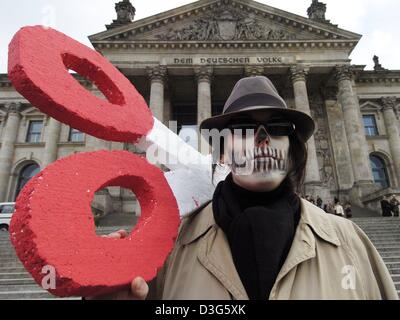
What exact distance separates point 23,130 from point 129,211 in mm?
15539

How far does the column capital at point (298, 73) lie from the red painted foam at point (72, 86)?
22.2 meters

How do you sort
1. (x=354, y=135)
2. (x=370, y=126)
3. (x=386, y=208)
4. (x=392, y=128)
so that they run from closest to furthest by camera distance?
(x=386, y=208) → (x=354, y=135) → (x=392, y=128) → (x=370, y=126)

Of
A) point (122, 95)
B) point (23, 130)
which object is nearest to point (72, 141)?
point (23, 130)

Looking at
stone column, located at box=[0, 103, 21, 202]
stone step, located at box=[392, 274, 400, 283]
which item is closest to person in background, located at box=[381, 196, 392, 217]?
stone step, located at box=[392, 274, 400, 283]

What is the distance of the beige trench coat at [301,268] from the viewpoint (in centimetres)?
141

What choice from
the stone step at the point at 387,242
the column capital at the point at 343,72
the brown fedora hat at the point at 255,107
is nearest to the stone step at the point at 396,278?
the stone step at the point at 387,242

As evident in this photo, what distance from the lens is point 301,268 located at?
1.48 m

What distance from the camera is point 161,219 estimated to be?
4.96ft

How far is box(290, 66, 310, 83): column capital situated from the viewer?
21750mm

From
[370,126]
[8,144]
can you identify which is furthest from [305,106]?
[8,144]

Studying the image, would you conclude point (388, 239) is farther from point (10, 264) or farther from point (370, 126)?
point (370, 126)

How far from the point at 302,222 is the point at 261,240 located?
319 mm

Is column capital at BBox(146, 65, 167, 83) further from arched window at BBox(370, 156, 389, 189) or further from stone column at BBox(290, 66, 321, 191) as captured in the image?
A: arched window at BBox(370, 156, 389, 189)
